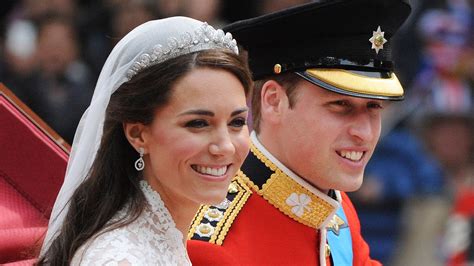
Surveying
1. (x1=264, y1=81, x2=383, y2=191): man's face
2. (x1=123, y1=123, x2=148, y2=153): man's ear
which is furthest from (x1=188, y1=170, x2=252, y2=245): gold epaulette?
(x1=123, y1=123, x2=148, y2=153): man's ear

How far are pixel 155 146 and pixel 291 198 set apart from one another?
0.77 meters

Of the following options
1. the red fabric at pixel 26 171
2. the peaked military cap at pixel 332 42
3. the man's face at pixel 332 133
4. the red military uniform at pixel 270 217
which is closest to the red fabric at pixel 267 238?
the red military uniform at pixel 270 217

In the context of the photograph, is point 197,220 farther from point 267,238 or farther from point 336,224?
point 336,224

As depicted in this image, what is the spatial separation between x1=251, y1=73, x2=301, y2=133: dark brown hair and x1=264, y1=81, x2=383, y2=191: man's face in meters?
0.02

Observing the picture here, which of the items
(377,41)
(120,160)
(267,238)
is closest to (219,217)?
(267,238)

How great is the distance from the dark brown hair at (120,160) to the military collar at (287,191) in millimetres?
610

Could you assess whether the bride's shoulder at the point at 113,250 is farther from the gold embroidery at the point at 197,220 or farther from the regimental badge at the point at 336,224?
the regimental badge at the point at 336,224

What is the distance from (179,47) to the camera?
2797 millimetres

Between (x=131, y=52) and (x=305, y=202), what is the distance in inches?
34.3

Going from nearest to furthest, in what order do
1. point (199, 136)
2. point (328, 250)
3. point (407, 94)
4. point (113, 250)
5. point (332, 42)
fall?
point (113, 250) < point (199, 136) < point (332, 42) < point (328, 250) < point (407, 94)

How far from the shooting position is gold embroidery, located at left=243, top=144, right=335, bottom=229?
136 inches

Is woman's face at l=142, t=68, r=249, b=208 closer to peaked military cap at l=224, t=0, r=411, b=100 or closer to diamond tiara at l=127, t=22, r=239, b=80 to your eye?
diamond tiara at l=127, t=22, r=239, b=80

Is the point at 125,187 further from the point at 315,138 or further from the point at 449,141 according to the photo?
the point at 449,141

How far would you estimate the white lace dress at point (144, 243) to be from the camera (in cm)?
264
